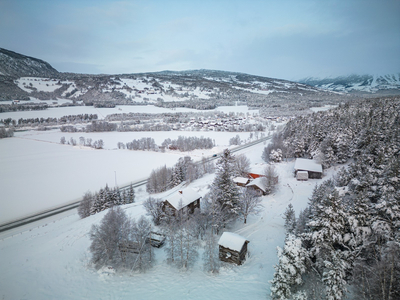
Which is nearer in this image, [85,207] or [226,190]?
[226,190]

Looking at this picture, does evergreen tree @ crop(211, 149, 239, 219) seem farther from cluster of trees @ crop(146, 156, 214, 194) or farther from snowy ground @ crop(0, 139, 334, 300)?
cluster of trees @ crop(146, 156, 214, 194)

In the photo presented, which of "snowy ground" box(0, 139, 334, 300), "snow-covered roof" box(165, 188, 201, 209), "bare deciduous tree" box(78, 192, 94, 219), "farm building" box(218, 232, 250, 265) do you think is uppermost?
"snow-covered roof" box(165, 188, 201, 209)

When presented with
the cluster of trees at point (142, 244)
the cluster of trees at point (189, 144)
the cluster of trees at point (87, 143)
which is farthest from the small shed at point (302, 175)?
the cluster of trees at point (87, 143)

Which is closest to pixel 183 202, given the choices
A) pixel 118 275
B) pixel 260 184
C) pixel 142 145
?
pixel 118 275

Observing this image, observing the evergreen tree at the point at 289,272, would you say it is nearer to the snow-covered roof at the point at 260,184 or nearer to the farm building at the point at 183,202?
the farm building at the point at 183,202

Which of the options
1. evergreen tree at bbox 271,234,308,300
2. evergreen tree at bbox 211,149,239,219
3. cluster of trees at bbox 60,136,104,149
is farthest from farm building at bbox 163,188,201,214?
cluster of trees at bbox 60,136,104,149

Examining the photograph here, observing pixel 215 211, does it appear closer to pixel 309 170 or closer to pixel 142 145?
pixel 309 170

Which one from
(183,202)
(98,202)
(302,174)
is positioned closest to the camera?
(183,202)

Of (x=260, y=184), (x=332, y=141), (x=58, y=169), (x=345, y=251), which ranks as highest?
(x=332, y=141)
